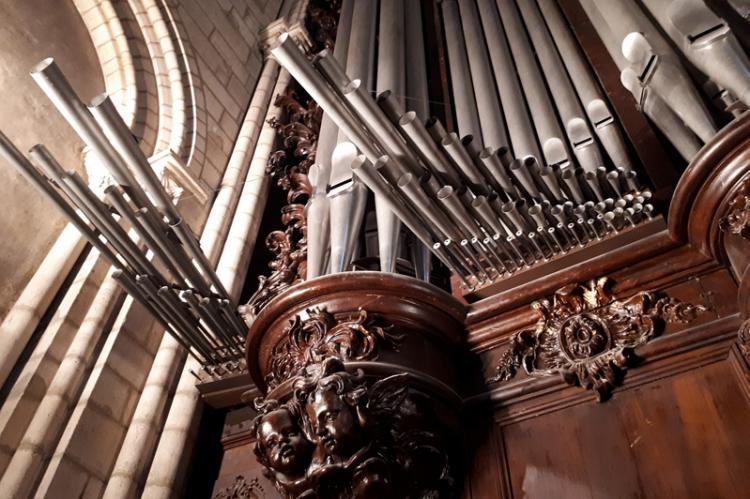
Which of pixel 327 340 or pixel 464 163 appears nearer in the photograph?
pixel 327 340

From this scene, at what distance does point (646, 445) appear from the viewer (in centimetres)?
182

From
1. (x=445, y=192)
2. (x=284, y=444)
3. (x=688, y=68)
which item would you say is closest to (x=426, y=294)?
(x=445, y=192)

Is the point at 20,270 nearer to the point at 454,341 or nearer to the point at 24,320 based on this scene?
the point at 24,320

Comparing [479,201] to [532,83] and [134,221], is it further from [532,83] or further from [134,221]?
[532,83]

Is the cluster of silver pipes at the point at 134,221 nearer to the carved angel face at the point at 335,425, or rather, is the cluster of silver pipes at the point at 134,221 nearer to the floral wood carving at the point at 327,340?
the floral wood carving at the point at 327,340

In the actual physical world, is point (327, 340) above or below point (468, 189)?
below

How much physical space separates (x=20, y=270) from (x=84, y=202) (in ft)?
3.36

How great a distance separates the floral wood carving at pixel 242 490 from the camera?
2.49 meters

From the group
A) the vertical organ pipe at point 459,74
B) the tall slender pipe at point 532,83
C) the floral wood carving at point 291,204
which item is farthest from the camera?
the vertical organ pipe at point 459,74

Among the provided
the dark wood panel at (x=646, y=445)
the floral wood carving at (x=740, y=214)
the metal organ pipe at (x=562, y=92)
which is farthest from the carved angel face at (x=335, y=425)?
the metal organ pipe at (x=562, y=92)

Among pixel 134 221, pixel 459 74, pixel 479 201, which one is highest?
pixel 459 74

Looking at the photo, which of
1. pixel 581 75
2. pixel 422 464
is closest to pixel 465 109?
pixel 581 75

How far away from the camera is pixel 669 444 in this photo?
1.79 metres

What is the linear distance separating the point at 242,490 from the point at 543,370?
4.15 ft
